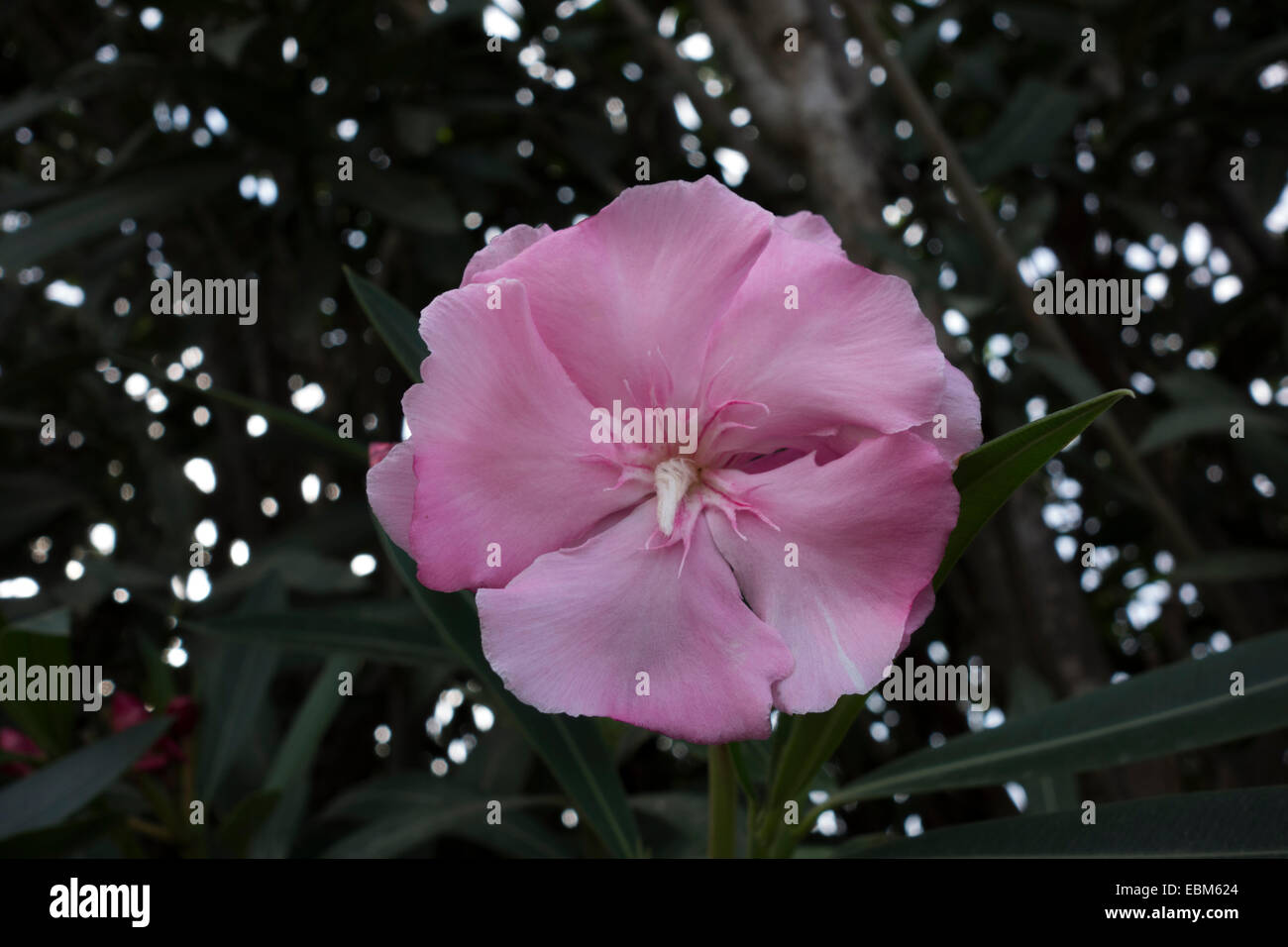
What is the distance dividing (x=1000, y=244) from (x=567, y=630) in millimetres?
942

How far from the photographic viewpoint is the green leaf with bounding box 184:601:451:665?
78cm

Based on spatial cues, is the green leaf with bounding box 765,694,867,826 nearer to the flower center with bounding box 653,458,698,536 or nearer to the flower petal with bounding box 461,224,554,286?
the flower center with bounding box 653,458,698,536

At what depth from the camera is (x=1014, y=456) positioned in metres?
0.44

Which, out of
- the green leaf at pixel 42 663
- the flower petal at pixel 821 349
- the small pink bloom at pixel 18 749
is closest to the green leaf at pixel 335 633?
the green leaf at pixel 42 663

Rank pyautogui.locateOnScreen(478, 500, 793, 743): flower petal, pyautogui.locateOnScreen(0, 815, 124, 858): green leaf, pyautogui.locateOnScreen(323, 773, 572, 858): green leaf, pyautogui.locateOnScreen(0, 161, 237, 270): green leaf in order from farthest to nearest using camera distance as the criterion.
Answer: pyautogui.locateOnScreen(0, 161, 237, 270): green leaf < pyautogui.locateOnScreen(323, 773, 572, 858): green leaf < pyautogui.locateOnScreen(0, 815, 124, 858): green leaf < pyautogui.locateOnScreen(478, 500, 793, 743): flower petal

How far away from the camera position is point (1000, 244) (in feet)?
3.79

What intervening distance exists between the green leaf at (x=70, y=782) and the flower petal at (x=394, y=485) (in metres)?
0.55

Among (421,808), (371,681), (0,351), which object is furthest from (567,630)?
(0,351)

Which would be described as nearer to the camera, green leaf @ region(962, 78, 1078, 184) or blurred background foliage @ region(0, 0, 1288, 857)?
blurred background foliage @ region(0, 0, 1288, 857)

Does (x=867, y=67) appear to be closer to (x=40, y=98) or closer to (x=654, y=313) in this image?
(x=40, y=98)

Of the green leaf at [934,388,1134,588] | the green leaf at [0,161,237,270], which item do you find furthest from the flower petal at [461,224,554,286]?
the green leaf at [0,161,237,270]

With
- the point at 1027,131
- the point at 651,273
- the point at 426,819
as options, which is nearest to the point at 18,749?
the point at 426,819

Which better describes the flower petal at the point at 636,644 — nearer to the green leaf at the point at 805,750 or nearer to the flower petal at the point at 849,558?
the flower petal at the point at 849,558

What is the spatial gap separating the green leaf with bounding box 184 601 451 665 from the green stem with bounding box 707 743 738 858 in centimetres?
32
